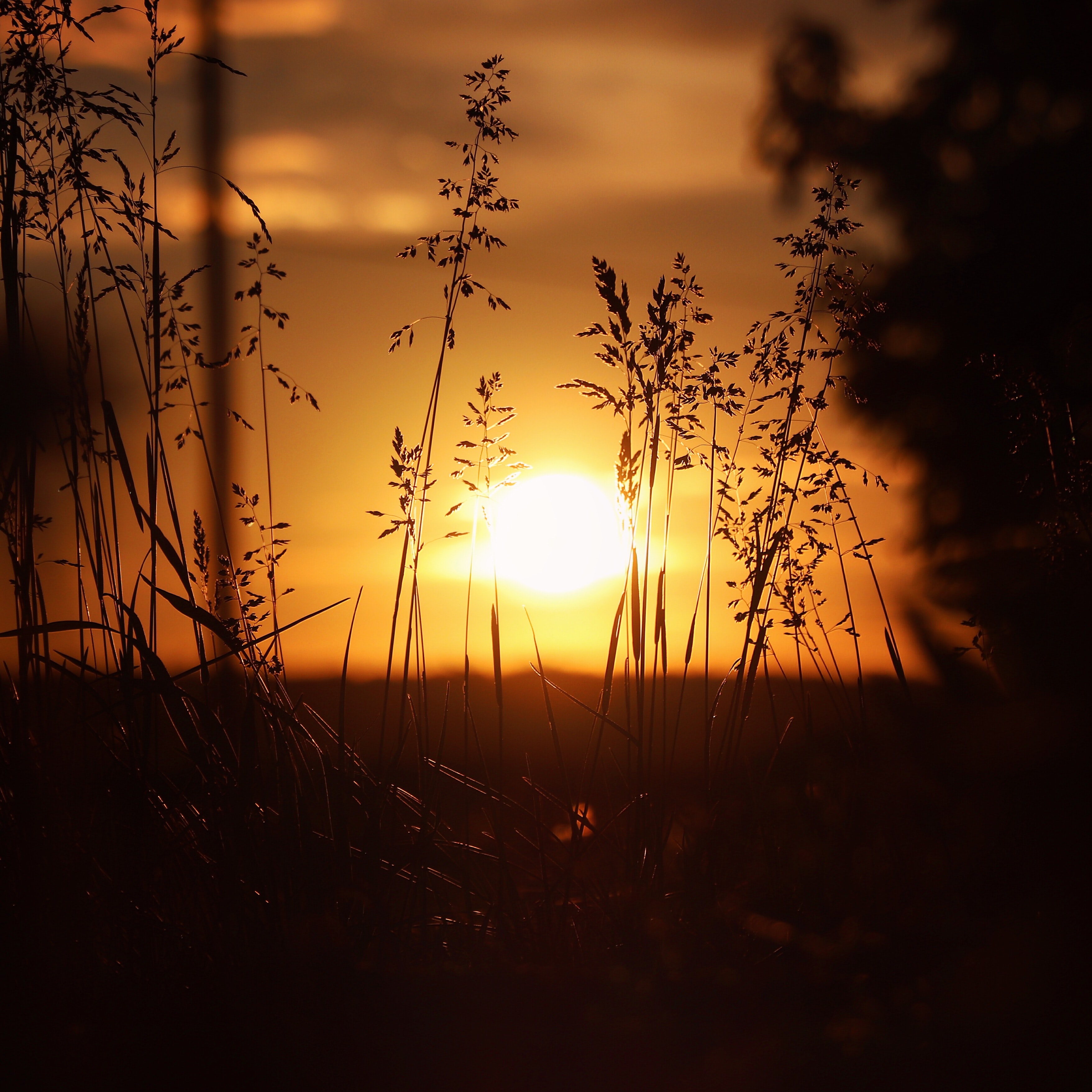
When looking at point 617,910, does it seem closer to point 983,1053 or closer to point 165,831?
point 983,1053

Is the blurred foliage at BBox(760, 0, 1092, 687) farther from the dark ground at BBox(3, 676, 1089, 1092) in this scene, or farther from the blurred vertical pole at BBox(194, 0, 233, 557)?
the blurred vertical pole at BBox(194, 0, 233, 557)

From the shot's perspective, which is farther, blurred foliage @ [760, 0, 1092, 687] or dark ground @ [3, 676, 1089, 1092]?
blurred foliage @ [760, 0, 1092, 687]

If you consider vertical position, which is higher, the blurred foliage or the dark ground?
the blurred foliage

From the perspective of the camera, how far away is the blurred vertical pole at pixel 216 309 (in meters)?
1.70

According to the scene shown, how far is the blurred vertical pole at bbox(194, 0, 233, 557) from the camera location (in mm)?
1702

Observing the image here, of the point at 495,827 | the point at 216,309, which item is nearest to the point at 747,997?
the point at 495,827

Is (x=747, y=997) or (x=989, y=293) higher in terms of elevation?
(x=989, y=293)

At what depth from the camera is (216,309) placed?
171cm

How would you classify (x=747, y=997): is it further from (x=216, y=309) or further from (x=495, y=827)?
(x=216, y=309)

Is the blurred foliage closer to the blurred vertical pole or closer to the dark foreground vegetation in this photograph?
the dark foreground vegetation

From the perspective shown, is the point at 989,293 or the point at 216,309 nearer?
the point at 216,309

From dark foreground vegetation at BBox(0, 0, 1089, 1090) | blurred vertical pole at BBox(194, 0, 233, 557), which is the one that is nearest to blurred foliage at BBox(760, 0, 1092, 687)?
dark foreground vegetation at BBox(0, 0, 1089, 1090)

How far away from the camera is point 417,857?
142 centimetres

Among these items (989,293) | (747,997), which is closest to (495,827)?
(747,997)
